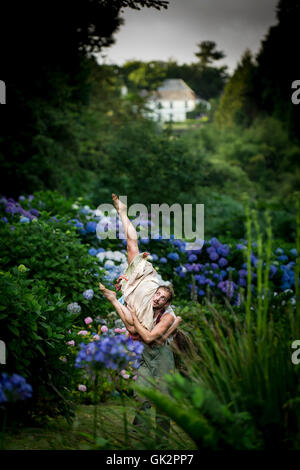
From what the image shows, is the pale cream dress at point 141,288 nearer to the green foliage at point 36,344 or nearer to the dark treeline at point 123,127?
the green foliage at point 36,344

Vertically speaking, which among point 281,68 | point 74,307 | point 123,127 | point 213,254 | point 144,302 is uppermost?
point 281,68

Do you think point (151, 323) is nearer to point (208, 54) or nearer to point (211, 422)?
point (211, 422)

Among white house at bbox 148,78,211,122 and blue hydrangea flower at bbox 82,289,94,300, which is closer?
blue hydrangea flower at bbox 82,289,94,300

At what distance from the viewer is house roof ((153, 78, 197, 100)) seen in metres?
29.8

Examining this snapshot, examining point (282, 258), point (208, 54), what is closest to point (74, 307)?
point (282, 258)

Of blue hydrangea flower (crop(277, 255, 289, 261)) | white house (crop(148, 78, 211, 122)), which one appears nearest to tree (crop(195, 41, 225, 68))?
white house (crop(148, 78, 211, 122))

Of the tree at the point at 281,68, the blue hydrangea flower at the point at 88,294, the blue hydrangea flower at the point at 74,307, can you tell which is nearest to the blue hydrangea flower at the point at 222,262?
the blue hydrangea flower at the point at 88,294

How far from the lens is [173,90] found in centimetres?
3312

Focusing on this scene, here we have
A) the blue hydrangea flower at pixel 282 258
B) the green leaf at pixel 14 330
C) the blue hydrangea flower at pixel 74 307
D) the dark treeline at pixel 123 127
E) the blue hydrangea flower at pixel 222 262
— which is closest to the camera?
the green leaf at pixel 14 330

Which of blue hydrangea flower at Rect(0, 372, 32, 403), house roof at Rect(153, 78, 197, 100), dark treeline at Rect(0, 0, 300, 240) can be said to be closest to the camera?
blue hydrangea flower at Rect(0, 372, 32, 403)

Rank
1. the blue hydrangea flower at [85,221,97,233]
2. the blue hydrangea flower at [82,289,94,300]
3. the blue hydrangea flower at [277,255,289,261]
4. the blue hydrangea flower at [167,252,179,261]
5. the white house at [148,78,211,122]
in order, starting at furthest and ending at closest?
the white house at [148,78,211,122] < the blue hydrangea flower at [277,255,289,261] < the blue hydrangea flower at [167,252,179,261] < the blue hydrangea flower at [85,221,97,233] < the blue hydrangea flower at [82,289,94,300]

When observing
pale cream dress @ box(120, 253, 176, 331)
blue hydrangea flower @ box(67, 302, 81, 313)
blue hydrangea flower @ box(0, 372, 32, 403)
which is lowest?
blue hydrangea flower @ box(67, 302, 81, 313)

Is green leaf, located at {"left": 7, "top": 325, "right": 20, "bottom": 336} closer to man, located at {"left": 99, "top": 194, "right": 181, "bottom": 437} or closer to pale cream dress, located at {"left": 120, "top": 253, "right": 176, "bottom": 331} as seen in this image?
man, located at {"left": 99, "top": 194, "right": 181, "bottom": 437}

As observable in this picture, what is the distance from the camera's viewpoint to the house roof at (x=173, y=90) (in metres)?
29.8
